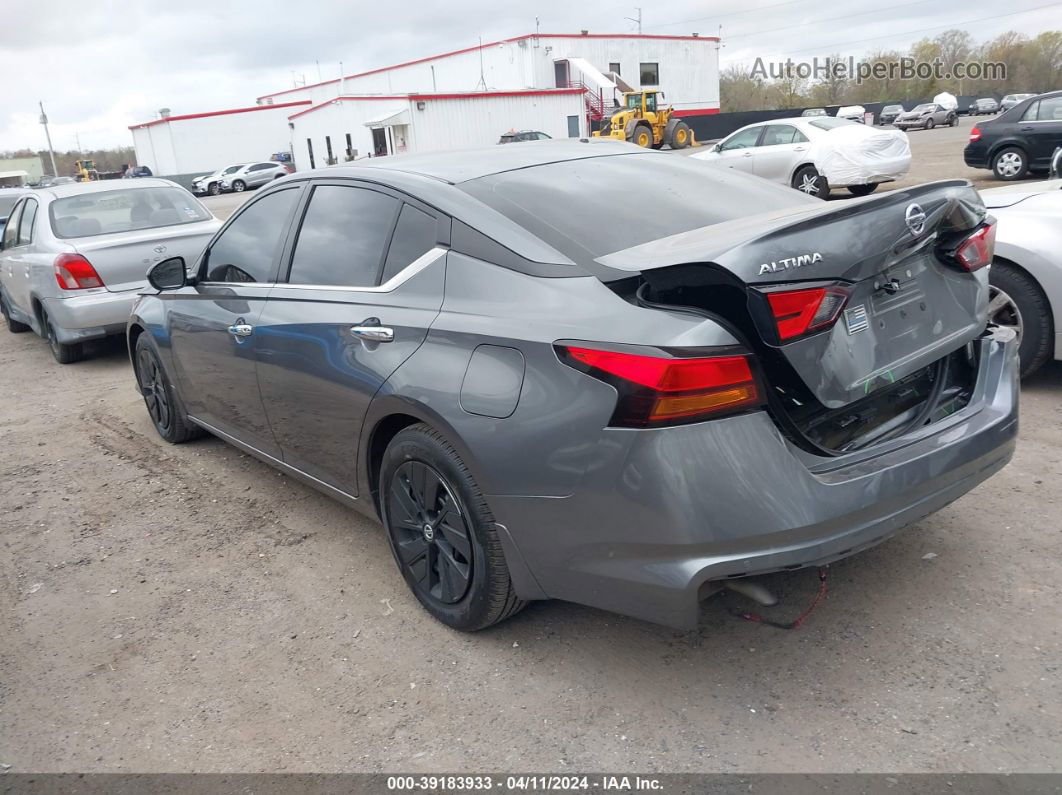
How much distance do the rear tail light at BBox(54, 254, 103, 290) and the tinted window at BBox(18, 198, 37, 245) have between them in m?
Result: 0.99

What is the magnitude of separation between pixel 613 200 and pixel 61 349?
6.62m

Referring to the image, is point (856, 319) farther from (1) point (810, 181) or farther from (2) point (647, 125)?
(2) point (647, 125)

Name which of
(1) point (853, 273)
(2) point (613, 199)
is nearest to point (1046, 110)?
(2) point (613, 199)

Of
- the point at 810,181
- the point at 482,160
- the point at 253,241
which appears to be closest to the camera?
the point at 482,160

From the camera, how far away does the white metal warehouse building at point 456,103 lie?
44.5 metres

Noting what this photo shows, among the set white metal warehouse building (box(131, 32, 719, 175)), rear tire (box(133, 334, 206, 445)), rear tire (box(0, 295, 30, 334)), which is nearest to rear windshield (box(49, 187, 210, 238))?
rear tire (box(0, 295, 30, 334))

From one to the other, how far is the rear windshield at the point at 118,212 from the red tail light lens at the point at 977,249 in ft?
22.6

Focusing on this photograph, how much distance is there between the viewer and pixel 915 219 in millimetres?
2633

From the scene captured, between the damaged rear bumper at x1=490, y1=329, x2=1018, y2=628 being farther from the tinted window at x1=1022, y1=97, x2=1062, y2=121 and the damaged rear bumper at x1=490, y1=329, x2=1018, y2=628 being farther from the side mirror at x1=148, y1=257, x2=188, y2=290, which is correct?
the tinted window at x1=1022, y1=97, x2=1062, y2=121

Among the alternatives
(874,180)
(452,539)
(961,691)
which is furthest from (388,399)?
(874,180)

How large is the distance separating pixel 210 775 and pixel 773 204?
282cm

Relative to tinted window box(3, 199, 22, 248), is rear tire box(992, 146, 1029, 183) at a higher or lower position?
lower

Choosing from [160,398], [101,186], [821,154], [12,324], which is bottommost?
[12,324]

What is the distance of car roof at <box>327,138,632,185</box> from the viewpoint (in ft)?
10.9
